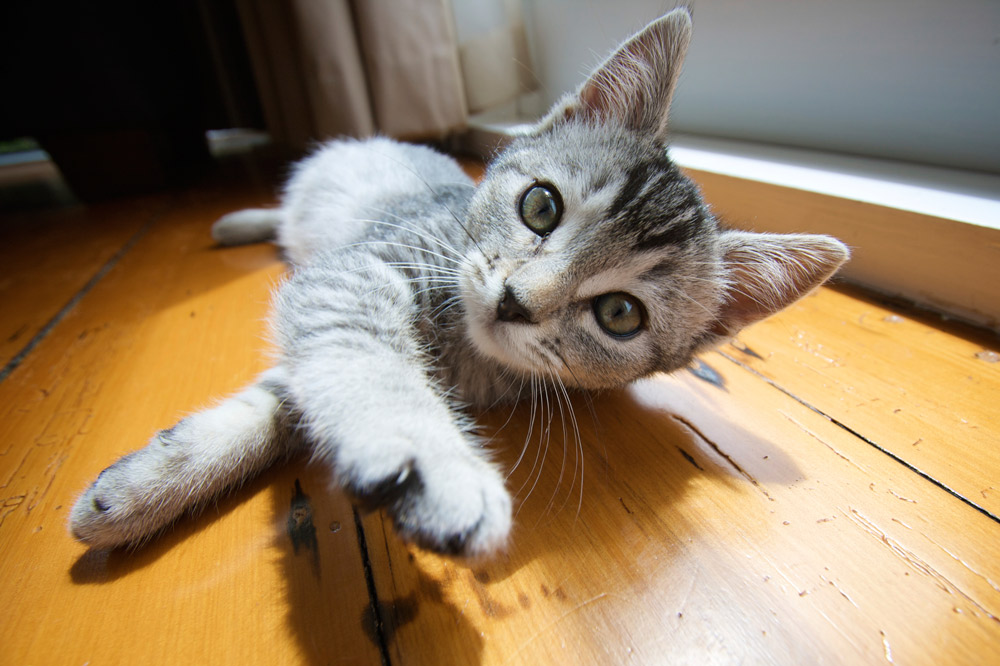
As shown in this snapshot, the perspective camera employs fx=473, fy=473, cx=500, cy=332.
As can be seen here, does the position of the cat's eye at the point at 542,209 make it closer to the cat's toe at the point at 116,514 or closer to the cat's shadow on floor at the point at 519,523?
the cat's shadow on floor at the point at 519,523

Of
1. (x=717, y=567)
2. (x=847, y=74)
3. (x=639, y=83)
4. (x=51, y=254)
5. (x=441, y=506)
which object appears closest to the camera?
(x=441, y=506)

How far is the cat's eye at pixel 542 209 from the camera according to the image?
70 cm

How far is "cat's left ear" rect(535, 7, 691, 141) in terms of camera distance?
2.31 ft

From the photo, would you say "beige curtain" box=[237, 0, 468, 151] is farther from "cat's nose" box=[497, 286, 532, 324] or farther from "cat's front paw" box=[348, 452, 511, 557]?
"cat's front paw" box=[348, 452, 511, 557]

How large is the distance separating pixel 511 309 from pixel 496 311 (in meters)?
0.02

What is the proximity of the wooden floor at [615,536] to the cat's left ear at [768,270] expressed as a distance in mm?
154

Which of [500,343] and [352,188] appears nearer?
[500,343]

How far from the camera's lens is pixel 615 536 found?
0.57 metres

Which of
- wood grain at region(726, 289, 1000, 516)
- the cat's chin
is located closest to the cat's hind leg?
the cat's chin

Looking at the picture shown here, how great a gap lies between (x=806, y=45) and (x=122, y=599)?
172 cm

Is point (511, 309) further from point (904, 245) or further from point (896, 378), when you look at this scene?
point (904, 245)

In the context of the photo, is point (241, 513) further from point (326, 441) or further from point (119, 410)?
point (119, 410)

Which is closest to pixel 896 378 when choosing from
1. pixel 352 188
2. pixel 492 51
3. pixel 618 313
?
pixel 618 313

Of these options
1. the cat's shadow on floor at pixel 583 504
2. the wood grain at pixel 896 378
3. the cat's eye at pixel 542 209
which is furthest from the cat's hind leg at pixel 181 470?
the wood grain at pixel 896 378
